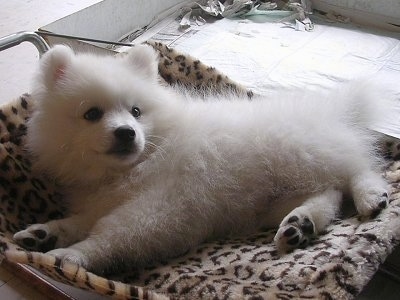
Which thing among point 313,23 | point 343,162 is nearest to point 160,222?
point 343,162

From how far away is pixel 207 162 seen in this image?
1362 millimetres

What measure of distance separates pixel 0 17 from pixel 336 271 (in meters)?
3.21

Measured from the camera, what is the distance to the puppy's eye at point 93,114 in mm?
1347

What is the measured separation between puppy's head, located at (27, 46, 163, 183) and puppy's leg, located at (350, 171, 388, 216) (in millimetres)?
603

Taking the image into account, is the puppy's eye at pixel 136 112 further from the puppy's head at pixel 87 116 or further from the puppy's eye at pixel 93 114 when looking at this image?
the puppy's eye at pixel 93 114

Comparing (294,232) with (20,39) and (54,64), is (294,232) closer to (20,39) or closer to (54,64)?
(54,64)

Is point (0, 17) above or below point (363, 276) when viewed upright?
above

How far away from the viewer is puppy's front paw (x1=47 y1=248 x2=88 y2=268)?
1.13 meters

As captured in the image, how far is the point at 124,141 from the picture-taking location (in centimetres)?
129

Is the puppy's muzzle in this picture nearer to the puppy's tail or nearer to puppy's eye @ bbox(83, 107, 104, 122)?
puppy's eye @ bbox(83, 107, 104, 122)

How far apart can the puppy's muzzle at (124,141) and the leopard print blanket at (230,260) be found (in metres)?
0.32

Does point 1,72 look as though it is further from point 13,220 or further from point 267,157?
point 267,157

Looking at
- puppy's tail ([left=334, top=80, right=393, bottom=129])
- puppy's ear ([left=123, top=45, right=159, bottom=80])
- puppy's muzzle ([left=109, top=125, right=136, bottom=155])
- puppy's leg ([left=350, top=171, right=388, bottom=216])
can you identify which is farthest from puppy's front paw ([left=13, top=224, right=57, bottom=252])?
puppy's tail ([left=334, top=80, right=393, bottom=129])

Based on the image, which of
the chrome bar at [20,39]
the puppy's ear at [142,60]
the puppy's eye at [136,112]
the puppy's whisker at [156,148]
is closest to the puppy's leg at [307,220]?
the puppy's whisker at [156,148]
